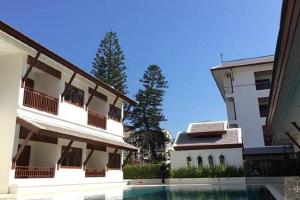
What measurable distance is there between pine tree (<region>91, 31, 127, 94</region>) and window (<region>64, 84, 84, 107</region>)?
19029 mm

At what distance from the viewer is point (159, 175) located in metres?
26.0

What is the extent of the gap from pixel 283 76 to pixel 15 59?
1081 centimetres

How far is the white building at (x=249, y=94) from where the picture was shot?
32219 millimetres

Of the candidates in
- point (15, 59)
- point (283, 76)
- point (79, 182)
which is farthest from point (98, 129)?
point (283, 76)

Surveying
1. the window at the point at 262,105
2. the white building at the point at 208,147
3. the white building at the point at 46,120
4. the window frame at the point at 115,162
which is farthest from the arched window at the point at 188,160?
the window at the point at 262,105

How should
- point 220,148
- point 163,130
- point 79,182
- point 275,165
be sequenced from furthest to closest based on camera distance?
point 163,130 < point 220,148 < point 275,165 < point 79,182

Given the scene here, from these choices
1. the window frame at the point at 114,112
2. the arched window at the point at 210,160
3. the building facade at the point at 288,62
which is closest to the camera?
the building facade at the point at 288,62

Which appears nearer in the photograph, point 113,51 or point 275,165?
point 275,165

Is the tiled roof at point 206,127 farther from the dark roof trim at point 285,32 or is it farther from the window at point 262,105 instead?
the dark roof trim at point 285,32

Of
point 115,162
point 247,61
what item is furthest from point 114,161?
point 247,61

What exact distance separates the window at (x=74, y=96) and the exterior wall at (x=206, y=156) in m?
10.2

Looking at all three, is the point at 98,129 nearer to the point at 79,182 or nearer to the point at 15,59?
the point at 79,182

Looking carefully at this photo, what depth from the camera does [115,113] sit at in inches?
934

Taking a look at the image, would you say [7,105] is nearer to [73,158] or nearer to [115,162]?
[73,158]
